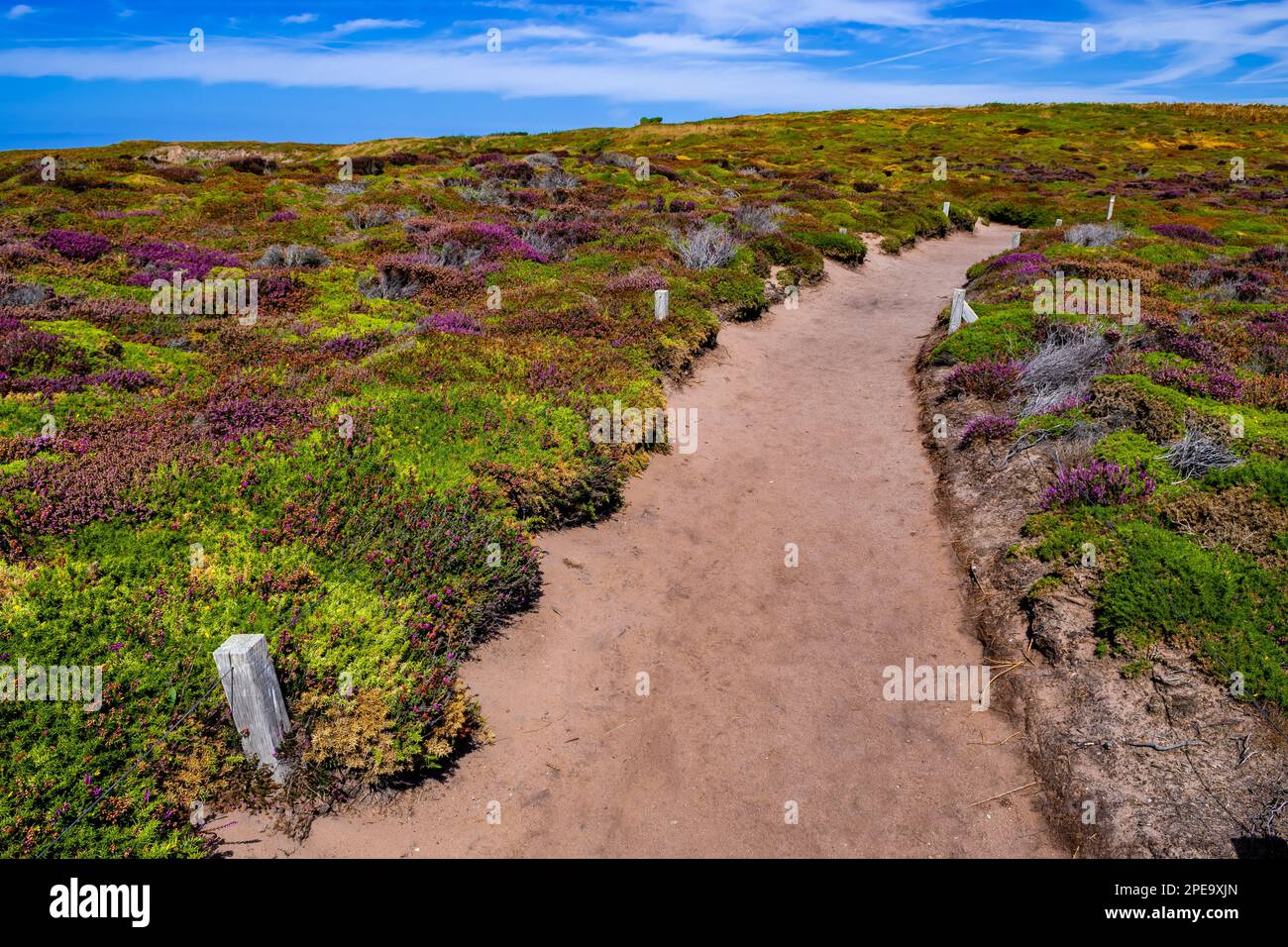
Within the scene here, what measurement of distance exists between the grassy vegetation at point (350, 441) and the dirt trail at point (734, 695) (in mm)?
568

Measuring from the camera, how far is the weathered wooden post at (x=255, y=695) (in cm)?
468

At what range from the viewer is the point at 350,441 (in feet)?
26.9

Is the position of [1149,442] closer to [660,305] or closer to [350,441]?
[660,305]

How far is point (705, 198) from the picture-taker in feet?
100

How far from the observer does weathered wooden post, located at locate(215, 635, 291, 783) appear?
468cm

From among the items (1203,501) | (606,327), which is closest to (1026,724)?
(1203,501)
